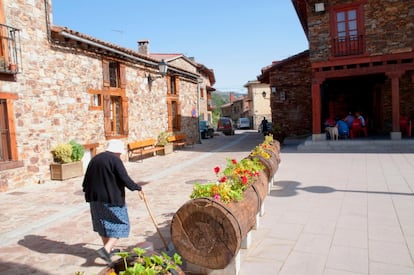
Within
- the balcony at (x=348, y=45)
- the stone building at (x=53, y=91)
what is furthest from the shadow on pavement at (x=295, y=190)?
the balcony at (x=348, y=45)

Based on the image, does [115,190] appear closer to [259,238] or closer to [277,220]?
[259,238]

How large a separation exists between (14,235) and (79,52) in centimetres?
689

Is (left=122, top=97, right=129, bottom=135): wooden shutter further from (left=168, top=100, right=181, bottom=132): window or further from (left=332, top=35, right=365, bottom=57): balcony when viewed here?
(left=332, top=35, right=365, bottom=57): balcony

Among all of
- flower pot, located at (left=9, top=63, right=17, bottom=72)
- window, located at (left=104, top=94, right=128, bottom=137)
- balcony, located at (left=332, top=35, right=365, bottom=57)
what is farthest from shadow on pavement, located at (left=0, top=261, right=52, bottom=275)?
balcony, located at (left=332, top=35, right=365, bottom=57)

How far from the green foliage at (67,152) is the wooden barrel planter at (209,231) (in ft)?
22.7

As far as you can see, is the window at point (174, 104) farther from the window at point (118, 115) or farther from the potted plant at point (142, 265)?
the potted plant at point (142, 265)

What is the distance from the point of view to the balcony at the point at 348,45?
42.3ft

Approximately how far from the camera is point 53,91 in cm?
916

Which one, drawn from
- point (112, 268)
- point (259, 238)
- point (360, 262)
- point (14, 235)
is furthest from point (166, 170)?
point (112, 268)

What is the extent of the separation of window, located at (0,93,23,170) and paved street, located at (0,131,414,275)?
0.86 metres

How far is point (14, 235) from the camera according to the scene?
4941 mm

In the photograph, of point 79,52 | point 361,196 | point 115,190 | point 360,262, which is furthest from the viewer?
point 79,52

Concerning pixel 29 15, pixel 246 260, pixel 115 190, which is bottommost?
pixel 246 260

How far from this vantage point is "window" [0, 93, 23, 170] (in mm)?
7887
